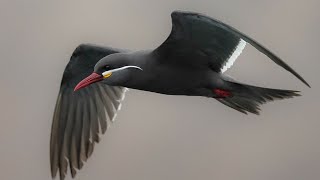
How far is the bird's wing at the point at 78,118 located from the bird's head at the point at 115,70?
249 centimetres

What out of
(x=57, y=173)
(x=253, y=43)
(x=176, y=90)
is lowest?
(x=57, y=173)

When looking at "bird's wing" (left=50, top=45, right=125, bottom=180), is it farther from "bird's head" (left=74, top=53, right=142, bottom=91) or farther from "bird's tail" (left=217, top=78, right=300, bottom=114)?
"bird's tail" (left=217, top=78, right=300, bottom=114)

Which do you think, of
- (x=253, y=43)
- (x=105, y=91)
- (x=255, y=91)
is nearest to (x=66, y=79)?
(x=105, y=91)

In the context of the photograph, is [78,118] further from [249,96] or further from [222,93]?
[249,96]

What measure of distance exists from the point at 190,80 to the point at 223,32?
3.03ft

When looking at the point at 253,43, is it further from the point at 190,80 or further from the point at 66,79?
the point at 66,79

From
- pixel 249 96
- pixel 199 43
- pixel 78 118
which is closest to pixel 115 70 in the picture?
pixel 199 43

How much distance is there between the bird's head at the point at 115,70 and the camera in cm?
1353

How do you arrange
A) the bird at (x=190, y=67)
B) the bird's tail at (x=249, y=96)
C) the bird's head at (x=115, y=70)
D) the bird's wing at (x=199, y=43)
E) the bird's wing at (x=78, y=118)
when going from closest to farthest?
the bird's wing at (x=199, y=43) < the bird at (x=190, y=67) < the bird's head at (x=115, y=70) < the bird's tail at (x=249, y=96) < the bird's wing at (x=78, y=118)

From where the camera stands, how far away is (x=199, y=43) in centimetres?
1327

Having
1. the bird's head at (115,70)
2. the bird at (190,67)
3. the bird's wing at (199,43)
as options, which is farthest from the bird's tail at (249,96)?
the bird's head at (115,70)

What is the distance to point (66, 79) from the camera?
53.6 feet

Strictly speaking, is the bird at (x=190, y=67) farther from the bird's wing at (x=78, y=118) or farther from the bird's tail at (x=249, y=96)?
the bird's wing at (x=78, y=118)

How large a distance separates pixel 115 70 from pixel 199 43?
4.49 ft
